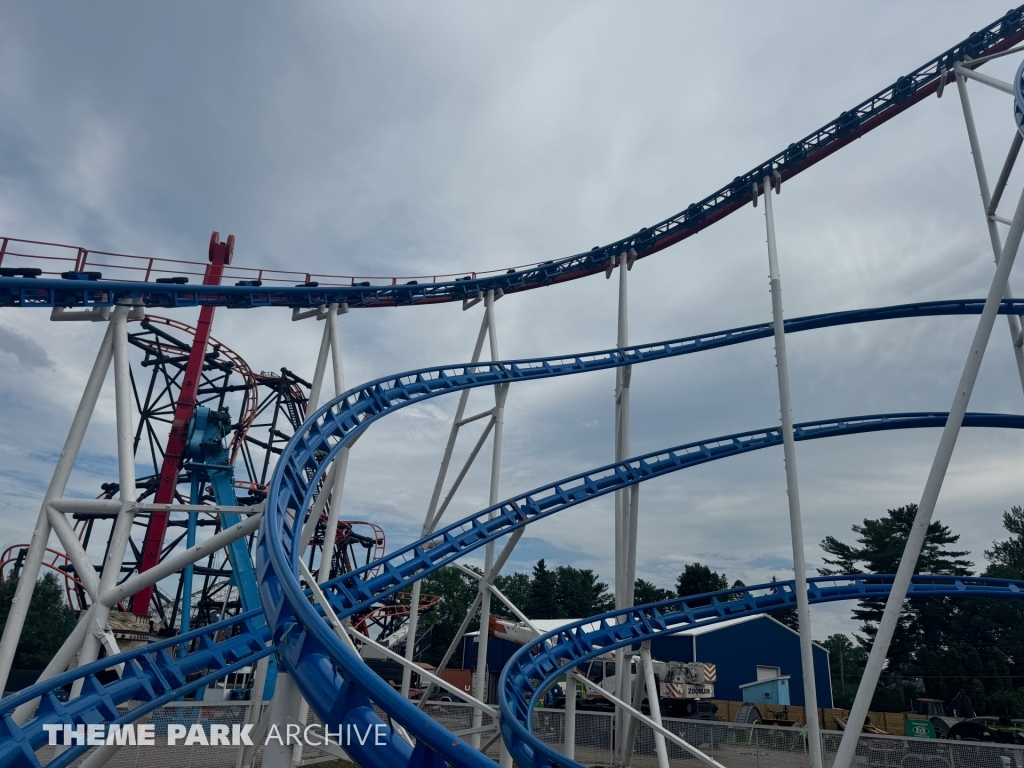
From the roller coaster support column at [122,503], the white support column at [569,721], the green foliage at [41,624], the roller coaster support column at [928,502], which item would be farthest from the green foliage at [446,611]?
the roller coaster support column at [928,502]

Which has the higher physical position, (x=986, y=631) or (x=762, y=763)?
(x=986, y=631)

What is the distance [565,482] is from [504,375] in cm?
249

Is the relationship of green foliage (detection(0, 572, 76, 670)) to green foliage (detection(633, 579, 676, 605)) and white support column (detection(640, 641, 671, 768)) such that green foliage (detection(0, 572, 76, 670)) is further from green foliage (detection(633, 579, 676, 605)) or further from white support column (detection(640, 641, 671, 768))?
green foliage (detection(633, 579, 676, 605))

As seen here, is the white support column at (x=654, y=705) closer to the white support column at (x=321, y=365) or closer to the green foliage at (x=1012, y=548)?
the white support column at (x=321, y=365)

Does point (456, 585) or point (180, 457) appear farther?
point (456, 585)

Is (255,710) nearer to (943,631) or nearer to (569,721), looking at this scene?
(569,721)

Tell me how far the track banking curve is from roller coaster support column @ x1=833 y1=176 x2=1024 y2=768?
3.29 metres

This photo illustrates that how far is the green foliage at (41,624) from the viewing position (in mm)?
31734

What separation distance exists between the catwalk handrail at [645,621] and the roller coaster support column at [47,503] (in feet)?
19.2

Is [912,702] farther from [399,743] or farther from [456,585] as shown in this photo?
[399,743]

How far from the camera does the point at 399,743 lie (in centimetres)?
437

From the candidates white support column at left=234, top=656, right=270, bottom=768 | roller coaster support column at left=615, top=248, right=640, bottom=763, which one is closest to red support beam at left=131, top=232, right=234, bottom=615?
white support column at left=234, top=656, right=270, bottom=768

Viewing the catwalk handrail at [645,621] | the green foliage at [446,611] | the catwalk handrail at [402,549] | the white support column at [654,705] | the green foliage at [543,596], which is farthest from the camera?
the green foliage at [543,596]

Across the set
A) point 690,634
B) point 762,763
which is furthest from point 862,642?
point 762,763
